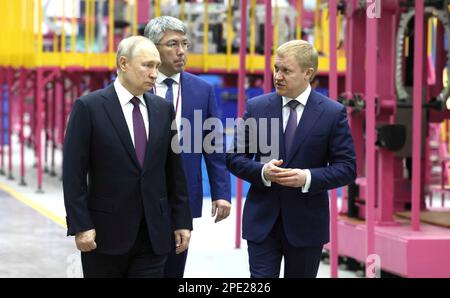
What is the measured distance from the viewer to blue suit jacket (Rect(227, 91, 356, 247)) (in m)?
5.03

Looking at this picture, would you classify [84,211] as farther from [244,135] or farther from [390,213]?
[390,213]

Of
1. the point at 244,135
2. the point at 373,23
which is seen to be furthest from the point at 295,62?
the point at 373,23

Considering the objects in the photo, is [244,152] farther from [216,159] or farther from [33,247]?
[33,247]

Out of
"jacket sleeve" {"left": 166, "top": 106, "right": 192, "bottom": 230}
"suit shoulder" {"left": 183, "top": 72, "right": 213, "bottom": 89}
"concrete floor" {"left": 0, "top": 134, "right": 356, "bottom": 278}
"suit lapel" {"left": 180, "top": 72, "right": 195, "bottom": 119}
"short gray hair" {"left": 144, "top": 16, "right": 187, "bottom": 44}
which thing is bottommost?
"concrete floor" {"left": 0, "top": 134, "right": 356, "bottom": 278}

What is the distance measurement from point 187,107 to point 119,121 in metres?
1.01

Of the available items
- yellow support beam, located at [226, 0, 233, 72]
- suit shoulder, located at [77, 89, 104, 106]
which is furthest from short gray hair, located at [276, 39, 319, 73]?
yellow support beam, located at [226, 0, 233, 72]

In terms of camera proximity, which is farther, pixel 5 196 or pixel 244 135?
pixel 5 196

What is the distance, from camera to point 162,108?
15.8 ft

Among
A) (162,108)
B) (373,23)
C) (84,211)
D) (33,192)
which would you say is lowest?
(33,192)

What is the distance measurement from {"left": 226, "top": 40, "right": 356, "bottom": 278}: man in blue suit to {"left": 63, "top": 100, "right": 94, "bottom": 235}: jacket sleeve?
2.67 feet

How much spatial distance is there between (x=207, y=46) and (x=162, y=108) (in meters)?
10.9

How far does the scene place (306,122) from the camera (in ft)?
16.5

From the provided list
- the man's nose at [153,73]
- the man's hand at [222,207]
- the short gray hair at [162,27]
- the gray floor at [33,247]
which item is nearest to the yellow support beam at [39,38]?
the gray floor at [33,247]

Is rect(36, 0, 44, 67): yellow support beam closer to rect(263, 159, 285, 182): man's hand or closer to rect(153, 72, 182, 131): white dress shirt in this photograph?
rect(153, 72, 182, 131): white dress shirt
